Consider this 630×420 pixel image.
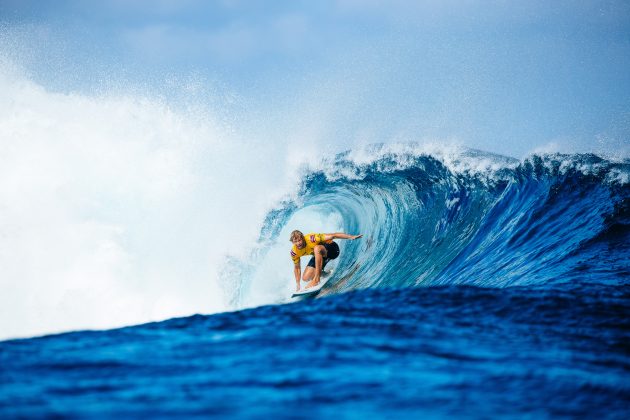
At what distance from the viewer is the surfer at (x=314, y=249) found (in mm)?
8698

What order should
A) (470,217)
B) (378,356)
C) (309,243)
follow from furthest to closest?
(470,217) → (309,243) → (378,356)

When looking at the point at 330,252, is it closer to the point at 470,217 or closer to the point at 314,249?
the point at 314,249

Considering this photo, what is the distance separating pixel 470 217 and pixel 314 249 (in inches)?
114

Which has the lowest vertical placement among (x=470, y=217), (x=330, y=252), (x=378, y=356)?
(x=378, y=356)

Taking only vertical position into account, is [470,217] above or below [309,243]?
above

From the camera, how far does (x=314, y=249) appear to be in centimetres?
894

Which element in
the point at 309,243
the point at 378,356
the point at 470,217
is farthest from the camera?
the point at 470,217

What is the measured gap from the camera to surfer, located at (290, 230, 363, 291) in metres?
8.70

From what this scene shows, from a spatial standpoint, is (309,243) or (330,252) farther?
(330,252)

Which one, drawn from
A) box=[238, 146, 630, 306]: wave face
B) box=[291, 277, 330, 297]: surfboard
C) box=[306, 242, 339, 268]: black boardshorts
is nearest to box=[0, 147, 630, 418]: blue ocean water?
box=[238, 146, 630, 306]: wave face

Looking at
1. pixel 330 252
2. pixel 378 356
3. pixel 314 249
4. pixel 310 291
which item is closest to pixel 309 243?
pixel 314 249

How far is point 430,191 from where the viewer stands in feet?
34.7

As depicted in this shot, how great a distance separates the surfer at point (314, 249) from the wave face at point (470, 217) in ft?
1.48

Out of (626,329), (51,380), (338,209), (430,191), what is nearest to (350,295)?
(626,329)
